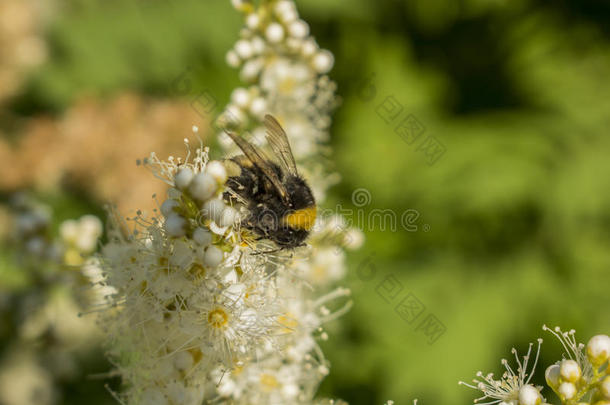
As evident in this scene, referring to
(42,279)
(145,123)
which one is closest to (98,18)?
(145,123)

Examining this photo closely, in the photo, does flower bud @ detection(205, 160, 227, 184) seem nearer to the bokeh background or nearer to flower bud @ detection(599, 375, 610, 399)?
flower bud @ detection(599, 375, 610, 399)

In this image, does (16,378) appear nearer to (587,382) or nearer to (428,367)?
(428,367)

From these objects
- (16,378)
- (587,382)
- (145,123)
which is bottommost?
(16,378)

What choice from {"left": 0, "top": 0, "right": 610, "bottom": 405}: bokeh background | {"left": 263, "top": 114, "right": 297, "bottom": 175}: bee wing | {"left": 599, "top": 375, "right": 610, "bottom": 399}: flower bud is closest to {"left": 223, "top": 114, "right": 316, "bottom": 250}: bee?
{"left": 263, "top": 114, "right": 297, "bottom": 175}: bee wing

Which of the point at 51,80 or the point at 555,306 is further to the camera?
the point at 51,80

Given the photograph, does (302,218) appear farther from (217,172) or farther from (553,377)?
(553,377)

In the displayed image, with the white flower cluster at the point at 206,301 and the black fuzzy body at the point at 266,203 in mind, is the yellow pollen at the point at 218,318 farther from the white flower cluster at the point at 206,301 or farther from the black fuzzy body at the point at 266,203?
the black fuzzy body at the point at 266,203
